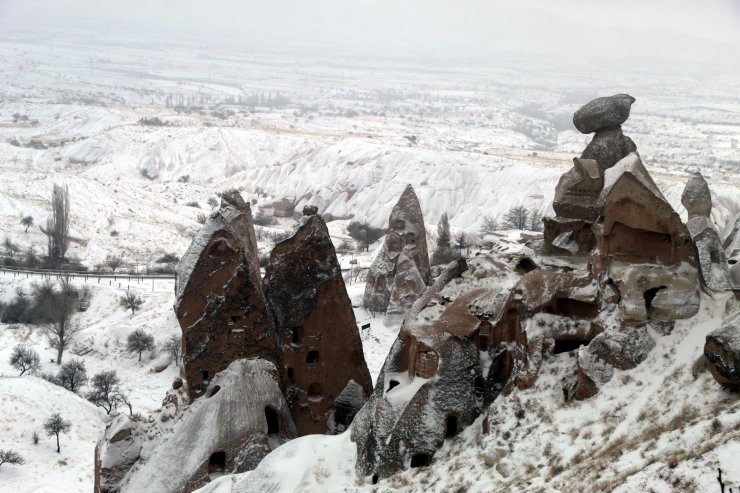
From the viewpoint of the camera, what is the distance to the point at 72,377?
39.5 metres

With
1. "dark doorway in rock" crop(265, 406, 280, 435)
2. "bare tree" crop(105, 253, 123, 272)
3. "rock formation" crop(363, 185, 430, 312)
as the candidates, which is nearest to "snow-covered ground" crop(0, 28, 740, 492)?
"bare tree" crop(105, 253, 123, 272)

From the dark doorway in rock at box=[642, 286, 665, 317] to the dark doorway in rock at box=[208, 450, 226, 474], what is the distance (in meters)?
10.8

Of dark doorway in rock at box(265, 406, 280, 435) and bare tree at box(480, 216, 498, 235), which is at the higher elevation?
dark doorway in rock at box(265, 406, 280, 435)

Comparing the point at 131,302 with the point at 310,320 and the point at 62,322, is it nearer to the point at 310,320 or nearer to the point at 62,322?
the point at 62,322

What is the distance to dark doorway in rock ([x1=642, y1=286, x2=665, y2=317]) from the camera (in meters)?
16.3

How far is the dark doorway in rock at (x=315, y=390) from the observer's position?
2139 cm

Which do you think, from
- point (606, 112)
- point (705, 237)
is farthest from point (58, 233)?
point (705, 237)

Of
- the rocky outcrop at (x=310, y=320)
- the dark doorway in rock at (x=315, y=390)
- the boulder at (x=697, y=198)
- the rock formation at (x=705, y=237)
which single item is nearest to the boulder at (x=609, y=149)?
the rock formation at (x=705, y=237)

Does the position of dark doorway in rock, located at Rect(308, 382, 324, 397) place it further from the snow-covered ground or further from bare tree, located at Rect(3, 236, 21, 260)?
bare tree, located at Rect(3, 236, 21, 260)

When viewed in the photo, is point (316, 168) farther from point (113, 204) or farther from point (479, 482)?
point (479, 482)

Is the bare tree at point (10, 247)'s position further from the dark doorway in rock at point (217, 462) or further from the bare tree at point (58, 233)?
the dark doorway in rock at point (217, 462)

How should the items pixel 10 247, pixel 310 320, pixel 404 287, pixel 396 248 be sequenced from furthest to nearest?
pixel 10 247, pixel 396 248, pixel 404 287, pixel 310 320

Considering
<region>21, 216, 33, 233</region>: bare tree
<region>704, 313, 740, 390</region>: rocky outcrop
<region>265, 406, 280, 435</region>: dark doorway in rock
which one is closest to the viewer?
<region>704, 313, 740, 390</region>: rocky outcrop

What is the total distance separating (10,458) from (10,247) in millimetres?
43918
